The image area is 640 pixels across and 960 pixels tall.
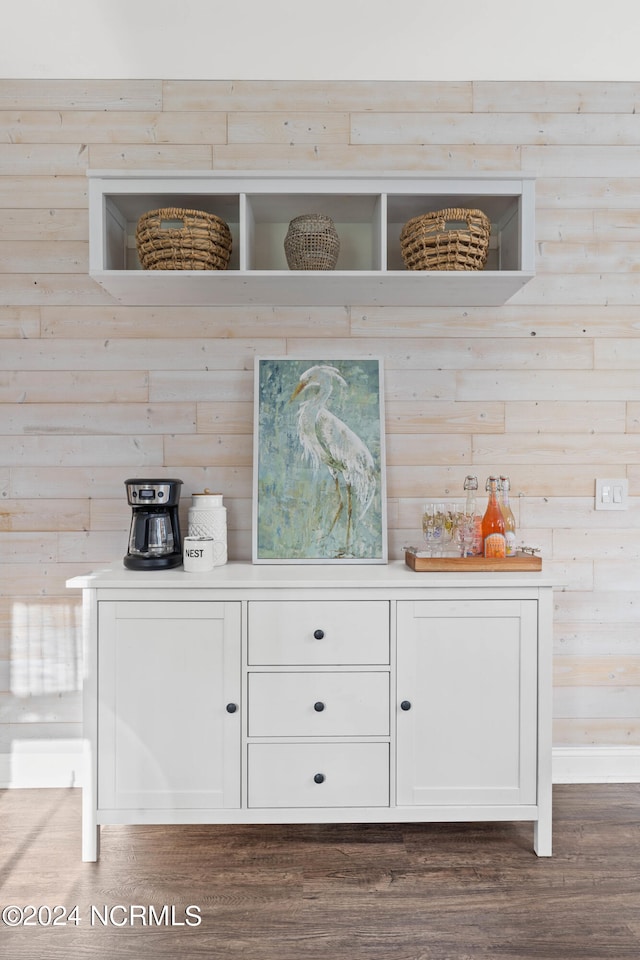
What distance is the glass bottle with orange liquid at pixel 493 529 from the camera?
2064mm

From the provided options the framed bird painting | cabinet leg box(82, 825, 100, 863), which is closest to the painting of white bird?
the framed bird painting

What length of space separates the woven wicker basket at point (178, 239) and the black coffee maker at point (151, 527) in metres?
0.72

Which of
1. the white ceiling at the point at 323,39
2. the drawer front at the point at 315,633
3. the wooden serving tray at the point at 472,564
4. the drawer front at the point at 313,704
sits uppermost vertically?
the white ceiling at the point at 323,39

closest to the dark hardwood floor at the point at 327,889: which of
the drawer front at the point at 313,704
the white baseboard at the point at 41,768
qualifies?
the white baseboard at the point at 41,768

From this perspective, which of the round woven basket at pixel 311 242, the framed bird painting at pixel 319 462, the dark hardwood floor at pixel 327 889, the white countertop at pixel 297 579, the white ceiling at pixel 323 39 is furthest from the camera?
the framed bird painting at pixel 319 462

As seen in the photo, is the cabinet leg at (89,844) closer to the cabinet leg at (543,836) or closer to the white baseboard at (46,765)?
the white baseboard at (46,765)

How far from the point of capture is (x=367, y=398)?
2.36 meters

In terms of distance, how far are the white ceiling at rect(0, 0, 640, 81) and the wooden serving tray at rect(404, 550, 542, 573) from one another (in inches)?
68.9

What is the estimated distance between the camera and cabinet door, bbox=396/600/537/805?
1927mm

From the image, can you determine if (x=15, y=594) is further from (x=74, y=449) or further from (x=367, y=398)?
(x=367, y=398)

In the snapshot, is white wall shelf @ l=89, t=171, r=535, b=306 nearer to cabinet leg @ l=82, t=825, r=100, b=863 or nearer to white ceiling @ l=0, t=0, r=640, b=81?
white ceiling @ l=0, t=0, r=640, b=81

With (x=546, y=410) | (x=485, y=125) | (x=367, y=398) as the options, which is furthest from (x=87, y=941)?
(x=485, y=125)

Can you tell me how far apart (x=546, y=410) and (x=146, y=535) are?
1538 millimetres

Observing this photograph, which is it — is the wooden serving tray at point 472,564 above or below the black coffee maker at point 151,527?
below
